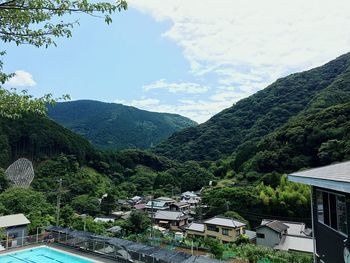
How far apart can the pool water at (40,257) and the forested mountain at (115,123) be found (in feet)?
267

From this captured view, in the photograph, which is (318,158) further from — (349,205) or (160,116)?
(160,116)

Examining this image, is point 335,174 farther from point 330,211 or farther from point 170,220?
point 170,220

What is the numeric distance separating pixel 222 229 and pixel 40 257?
1428 centimetres

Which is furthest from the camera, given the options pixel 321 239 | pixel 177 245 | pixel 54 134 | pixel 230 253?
pixel 54 134

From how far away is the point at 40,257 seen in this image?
1575 cm

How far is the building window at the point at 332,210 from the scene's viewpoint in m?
4.30

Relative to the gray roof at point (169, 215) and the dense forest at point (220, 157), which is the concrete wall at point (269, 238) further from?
the gray roof at point (169, 215)

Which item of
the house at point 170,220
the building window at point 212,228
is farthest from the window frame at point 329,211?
the house at point 170,220

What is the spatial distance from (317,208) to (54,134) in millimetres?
54864

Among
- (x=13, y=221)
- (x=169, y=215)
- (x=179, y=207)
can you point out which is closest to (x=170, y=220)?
(x=169, y=215)

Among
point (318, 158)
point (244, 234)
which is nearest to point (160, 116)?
point (318, 158)

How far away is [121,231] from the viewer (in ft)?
73.1

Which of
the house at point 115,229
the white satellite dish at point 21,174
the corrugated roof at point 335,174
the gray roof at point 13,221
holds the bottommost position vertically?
the house at point 115,229

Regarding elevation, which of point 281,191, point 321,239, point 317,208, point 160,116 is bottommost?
point 281,191
